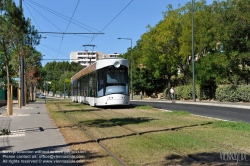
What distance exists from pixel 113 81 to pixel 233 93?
16353 mm

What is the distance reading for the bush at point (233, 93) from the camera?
34.5 meters

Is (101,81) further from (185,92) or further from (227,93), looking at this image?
(185,92)

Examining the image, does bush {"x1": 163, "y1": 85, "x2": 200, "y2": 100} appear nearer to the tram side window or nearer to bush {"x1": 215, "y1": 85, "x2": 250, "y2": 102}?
bush {"x1": 215, "y1": 85, "x2": 250, "y2": 102}

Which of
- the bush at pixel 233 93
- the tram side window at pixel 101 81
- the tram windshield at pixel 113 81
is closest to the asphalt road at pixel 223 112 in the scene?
the tram windshield at pixel 113 81

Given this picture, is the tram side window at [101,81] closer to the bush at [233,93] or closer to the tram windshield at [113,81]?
the tram windshield at [113,81]

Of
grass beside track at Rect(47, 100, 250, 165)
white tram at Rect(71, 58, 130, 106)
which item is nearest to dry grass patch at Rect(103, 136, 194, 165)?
grass beside track at Rect(47, 100, 250, 165)

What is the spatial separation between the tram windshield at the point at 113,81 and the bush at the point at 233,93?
14.4 meters

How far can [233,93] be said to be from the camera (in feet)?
120

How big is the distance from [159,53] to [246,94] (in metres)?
19.0

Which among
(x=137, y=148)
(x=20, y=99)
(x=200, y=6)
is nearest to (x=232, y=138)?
(x=137, y=148)

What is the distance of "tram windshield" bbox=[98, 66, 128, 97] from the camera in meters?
25.0

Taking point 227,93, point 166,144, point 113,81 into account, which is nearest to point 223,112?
point 113,81

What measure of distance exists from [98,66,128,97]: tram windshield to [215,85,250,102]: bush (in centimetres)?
1437

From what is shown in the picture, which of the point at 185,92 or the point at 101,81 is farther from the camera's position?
the point at 185,92
